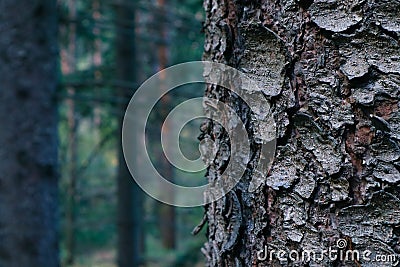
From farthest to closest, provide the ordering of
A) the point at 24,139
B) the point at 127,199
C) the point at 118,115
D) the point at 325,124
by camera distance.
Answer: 1. the point at 127,199
2. the point at 118,115
3. the point at 24,139
4. the point at 325,124

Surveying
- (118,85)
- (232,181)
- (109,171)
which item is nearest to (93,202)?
(109,171)

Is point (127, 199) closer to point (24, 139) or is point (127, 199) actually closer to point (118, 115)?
point (118, 115)

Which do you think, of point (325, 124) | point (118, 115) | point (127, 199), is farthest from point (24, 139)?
point (127, 199)

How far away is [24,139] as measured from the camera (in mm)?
3182

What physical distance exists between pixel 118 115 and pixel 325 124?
199 inches

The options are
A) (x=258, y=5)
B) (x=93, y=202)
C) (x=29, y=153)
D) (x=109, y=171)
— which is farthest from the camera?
(x=109, y=171)

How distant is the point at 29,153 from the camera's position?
318cm

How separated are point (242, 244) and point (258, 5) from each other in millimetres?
412

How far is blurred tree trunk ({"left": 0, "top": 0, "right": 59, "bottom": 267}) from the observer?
3.20 metres

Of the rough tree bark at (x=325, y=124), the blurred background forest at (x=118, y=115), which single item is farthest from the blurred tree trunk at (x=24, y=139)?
the rough tree bark at (x=325, y=124)

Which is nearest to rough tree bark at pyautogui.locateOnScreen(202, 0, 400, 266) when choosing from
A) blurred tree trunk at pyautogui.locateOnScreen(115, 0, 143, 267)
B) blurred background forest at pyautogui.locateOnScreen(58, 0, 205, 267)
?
blurred background forest at pyautogui.locateOnScreen(58, 0, 205, 267)

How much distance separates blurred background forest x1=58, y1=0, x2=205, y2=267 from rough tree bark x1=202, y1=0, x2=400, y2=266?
7.26ft

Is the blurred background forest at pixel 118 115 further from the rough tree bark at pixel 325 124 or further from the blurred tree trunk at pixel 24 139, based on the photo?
the rough tree bark at pixel 325 124

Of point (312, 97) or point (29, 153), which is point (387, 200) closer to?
point (312, 97)
